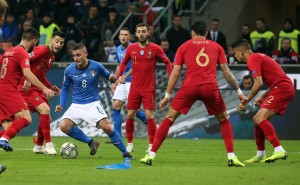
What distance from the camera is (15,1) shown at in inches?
1151

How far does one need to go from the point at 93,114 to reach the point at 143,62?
261 centimetres

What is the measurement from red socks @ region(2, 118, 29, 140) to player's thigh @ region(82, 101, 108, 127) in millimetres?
1057

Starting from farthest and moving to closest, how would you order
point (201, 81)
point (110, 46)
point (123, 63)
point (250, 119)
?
point (110, 46)
point (250, 119)
point (123, 63)
point (201, 81)

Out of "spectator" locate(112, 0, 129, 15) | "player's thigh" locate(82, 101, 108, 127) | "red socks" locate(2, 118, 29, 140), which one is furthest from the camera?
"spectator" locate(112, 0, 129, 15)

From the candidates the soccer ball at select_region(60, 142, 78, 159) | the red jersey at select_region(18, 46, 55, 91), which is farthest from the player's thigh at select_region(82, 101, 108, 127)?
the red jersey at select_region(18, 46, 55, 91)

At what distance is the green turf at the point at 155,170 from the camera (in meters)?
12.0

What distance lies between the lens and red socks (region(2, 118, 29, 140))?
15.2m

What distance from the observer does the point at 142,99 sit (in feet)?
59.0

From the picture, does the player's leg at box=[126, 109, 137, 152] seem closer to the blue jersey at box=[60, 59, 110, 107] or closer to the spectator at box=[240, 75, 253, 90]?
the blue jersey at box=[60, 59, 110, 107]

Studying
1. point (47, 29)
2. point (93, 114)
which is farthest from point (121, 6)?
point (93, 114)

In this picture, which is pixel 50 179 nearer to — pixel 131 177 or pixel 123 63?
pixel 131 177

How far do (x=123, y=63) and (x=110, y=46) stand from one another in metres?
7.18

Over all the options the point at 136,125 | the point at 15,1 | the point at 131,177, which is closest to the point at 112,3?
the point at 15,1

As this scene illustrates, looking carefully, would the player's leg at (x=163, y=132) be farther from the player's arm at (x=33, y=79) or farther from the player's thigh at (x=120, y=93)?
the player's thigh at (x=120, y=93)
